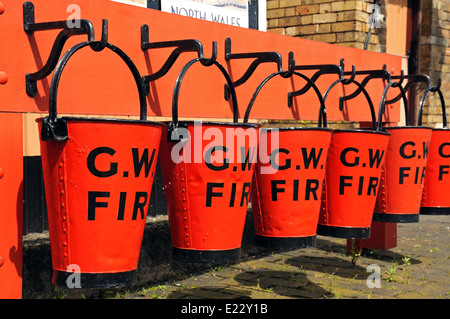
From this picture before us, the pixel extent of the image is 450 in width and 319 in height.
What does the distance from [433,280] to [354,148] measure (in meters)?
2.27

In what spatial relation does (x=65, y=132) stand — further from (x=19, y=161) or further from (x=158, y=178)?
(x=158, y=178)

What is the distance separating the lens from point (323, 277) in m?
4.20

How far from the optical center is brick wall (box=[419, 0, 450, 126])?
8086 mm

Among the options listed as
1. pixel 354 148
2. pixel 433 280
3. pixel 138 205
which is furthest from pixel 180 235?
pixel 433 280

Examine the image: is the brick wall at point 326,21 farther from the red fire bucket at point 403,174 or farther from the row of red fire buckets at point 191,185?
the row of red fire buckets at point 191,185

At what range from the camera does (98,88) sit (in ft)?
6.63

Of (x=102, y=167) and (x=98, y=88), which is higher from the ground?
(x=98, y=88)

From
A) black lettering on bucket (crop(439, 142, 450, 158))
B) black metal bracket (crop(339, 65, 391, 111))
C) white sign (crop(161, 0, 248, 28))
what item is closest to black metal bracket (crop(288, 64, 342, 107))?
black metal bracket (crop(339, 65, 391, 111))

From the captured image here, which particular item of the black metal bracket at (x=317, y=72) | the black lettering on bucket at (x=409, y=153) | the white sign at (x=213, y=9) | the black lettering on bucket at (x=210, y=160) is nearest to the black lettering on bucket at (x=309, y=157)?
the black lettering on bucket at (x=210, y=160)

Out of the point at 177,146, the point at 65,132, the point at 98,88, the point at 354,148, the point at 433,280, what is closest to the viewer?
the point at 65,132

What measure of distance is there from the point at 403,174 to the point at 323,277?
183 cm

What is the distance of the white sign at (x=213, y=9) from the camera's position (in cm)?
339

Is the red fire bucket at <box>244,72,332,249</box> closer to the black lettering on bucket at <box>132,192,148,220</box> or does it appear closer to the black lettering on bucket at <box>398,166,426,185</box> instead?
the black lettering on bucket at <box>132,192,148,220</box>
